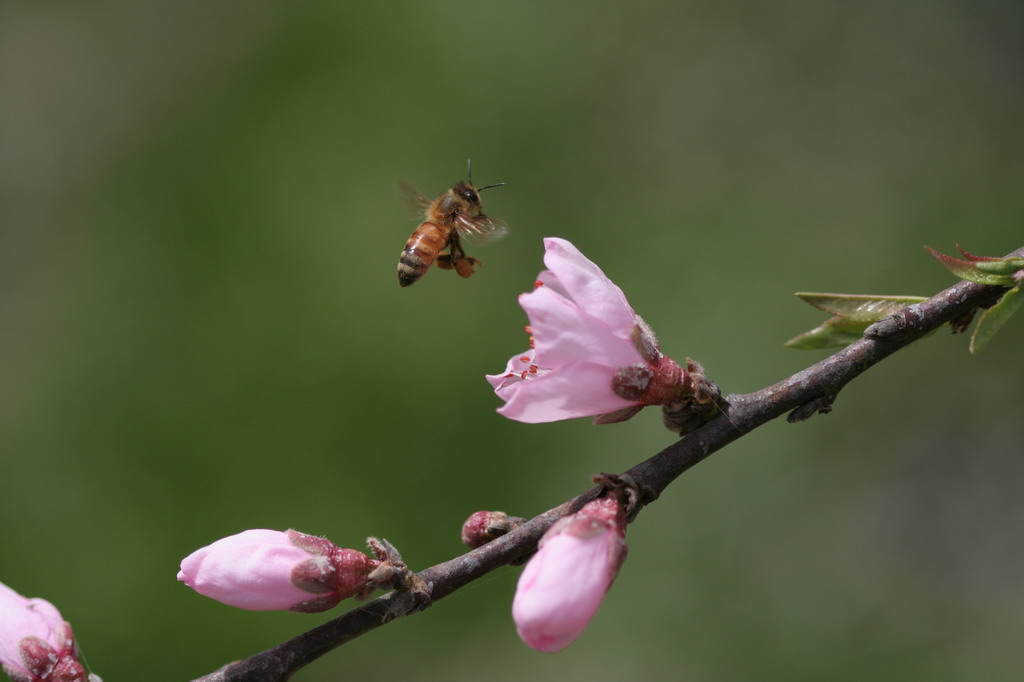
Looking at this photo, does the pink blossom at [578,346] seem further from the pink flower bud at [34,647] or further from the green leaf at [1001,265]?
the pink flower bud at [34,647]

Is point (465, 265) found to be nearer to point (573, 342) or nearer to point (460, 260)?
point (460, 260)

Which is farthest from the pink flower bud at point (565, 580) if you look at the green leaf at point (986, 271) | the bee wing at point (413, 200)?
the bee wing at point (413, 200)

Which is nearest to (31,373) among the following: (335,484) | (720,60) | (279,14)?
(335,484)

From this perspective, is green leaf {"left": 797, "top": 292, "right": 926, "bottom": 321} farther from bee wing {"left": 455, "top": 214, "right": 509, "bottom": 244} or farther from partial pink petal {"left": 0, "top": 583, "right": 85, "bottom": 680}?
partial pink petal {"left": 0, "top": 583, "right": 85, "bottom": 680}

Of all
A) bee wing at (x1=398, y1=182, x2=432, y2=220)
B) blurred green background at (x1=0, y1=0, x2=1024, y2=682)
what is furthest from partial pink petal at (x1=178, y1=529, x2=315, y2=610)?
blurred green background at (x1=0, y1=0, x2=1024, y2=682)

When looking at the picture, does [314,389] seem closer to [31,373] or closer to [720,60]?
[31,373]

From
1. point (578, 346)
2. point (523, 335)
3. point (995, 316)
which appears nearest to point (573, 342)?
point (578, 346)
